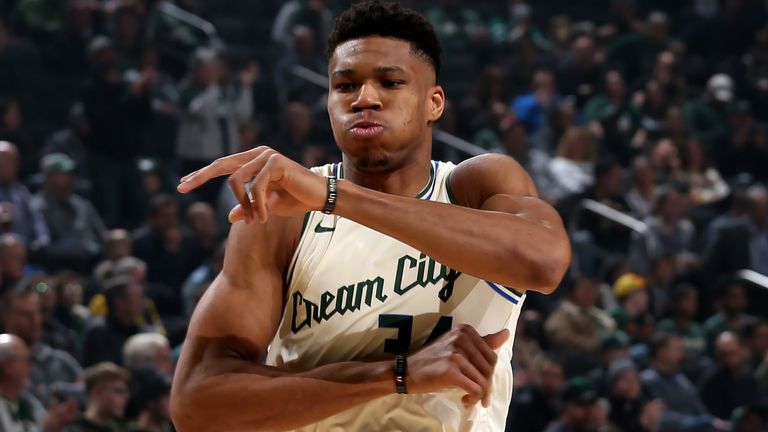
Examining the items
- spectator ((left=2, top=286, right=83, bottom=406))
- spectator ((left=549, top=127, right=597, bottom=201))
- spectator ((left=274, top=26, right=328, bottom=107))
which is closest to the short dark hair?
spectator ((left=2, top=286, right=83, bottom=406))

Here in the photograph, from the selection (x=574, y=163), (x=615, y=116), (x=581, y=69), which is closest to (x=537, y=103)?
(x=615, y=116)

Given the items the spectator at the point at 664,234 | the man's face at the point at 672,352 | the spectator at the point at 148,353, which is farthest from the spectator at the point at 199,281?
the spectator at the point at 664,234

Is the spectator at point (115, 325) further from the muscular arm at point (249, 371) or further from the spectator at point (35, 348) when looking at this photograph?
the muscular arm at point (249, 371)

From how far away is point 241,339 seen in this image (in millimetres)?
3127

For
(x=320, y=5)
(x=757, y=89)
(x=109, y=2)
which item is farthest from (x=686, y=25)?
(x=109, y=2)

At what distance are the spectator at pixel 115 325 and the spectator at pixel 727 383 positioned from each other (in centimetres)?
488

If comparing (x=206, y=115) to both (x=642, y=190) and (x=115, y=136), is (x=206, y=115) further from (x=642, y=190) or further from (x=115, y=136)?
(x=642, y=190)

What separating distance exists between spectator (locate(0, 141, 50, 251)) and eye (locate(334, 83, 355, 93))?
7992 mm

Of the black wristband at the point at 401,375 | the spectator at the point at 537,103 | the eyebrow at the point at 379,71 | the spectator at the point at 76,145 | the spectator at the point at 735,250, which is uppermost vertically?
the spectator at the point at 537,103

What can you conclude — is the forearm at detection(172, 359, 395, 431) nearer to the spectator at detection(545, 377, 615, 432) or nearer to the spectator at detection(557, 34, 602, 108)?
the spectator at detection(545, 377, 615, 432)

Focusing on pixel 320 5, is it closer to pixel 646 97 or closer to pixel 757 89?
pixel 646 97

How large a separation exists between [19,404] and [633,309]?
5812 millimetres

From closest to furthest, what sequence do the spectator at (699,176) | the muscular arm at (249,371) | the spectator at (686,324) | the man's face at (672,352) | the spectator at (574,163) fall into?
1. the muscular arm at (249,371)
2. the man's face at (672,352)
3. the spectator at (686,324)
4. the spectator at (574,163)
5. the spectator at (699,176)

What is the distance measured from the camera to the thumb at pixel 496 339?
3.04 meters
